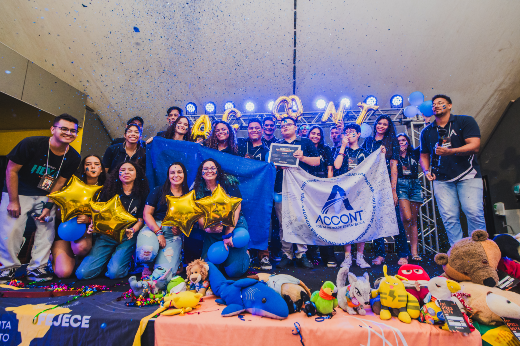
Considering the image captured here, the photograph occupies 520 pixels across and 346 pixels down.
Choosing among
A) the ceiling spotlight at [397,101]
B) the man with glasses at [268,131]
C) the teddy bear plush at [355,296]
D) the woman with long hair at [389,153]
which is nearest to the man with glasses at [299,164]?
the man with glasses at [268,131]

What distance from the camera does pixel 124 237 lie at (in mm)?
2551

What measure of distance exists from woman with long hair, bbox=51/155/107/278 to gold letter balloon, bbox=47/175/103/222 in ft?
0.28

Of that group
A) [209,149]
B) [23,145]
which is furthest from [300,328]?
[23,145]

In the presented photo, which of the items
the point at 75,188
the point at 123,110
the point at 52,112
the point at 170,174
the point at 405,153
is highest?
the point at 123,110

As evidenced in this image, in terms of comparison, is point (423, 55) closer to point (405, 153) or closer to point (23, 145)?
point (405, 153)

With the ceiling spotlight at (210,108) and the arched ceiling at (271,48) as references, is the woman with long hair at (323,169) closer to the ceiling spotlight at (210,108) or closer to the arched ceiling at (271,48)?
the arched ceiling at (271,48)

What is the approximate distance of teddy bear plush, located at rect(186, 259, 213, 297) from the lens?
1.92 meters

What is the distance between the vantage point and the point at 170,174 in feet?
8.61

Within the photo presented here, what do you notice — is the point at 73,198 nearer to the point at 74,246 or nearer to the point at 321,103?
the point at 74,246

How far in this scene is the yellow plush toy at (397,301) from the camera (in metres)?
1.47

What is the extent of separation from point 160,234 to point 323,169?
2091 mm

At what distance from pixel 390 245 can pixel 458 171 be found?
3.32 m

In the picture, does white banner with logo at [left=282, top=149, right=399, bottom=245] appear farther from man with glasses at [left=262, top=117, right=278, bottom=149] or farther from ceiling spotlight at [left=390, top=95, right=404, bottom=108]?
ceiling spotlight at [left=390, top=95, right=404, bottom=108]

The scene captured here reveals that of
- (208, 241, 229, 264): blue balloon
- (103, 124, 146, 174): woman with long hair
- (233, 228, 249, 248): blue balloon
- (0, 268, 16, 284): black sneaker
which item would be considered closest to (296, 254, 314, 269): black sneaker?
(233, 228, 249, 248): blue balloon
